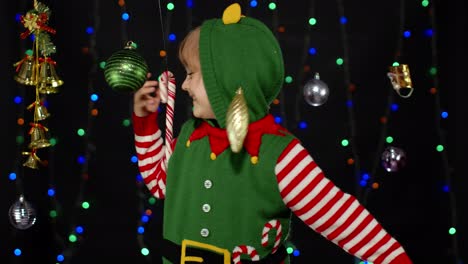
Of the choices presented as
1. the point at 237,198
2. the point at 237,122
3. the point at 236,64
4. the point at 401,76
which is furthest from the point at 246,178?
the point at 401,76

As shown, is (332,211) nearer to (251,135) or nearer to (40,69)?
(251,135)

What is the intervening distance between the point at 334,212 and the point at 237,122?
0.30 meters

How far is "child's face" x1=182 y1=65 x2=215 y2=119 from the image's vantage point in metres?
1.26

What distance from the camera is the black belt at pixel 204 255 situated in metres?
1.24

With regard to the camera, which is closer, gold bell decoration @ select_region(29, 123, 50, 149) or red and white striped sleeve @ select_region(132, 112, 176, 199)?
red and white striped sleeve @ select_region(132, 112, 176, 199)

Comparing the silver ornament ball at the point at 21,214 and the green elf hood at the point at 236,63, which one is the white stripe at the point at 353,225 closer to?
the green elf hood at the point at 236,63

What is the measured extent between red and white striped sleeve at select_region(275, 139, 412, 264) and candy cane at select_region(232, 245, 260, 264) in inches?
5.6

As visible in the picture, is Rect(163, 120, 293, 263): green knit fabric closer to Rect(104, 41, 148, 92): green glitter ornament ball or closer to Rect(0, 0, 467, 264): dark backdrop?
Rect(104, 41, 148, 92): green glitter ornament ball

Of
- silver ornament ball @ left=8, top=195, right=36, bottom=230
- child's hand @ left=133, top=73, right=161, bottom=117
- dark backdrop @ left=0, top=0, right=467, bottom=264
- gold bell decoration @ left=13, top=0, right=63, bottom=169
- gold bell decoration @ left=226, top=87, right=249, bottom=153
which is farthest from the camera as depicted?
dark backdrop @ left=0, top=0, right=467, bottom=264

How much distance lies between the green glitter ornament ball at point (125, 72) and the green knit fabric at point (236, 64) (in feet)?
0.49

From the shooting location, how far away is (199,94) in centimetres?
127

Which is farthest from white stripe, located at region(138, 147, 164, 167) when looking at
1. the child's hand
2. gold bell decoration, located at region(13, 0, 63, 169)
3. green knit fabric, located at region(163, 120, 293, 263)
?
gold bell decoration, located at region(13, 0, 63, 169)

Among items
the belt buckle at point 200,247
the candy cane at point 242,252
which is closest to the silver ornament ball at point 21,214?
the belt buckle at point 200,247

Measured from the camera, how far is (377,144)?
236cm
